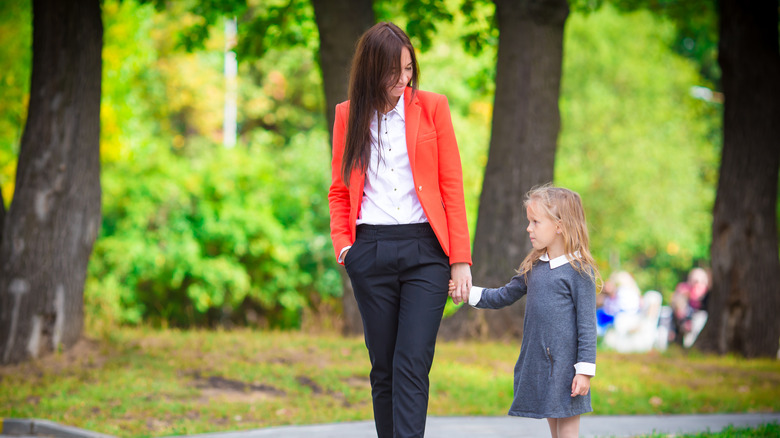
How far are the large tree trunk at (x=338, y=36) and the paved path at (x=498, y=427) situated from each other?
4.69 m

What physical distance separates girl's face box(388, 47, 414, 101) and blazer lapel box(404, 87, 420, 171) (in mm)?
55

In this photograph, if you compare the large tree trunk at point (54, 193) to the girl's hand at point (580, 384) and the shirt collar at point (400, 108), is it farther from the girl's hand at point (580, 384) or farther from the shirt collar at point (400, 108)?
the girl's hand at point (580, 384)

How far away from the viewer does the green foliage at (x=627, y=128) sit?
88.7ft

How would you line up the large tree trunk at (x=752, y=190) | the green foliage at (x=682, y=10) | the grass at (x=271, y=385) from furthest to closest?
the green foliage at (x=682, y=10)
the large tree trunk at (x=752, y=190)
the grass at (x=271, y=385)

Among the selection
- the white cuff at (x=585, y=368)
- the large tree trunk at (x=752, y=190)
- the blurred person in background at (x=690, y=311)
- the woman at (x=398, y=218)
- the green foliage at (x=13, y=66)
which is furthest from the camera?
the blurred person in background at (x=690, y=311)

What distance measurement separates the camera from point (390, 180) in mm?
3961

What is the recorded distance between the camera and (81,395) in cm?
721

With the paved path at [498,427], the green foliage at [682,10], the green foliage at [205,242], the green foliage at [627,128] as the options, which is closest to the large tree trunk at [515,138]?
the paved path at [498,427]

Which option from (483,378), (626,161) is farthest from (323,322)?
(626,161)

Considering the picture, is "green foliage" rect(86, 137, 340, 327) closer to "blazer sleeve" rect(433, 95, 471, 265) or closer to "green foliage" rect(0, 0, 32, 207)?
"green foliage" rect(0, 0, 32, 207)

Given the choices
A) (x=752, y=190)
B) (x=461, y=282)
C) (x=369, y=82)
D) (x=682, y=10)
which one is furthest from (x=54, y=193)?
(x=682, y=10)

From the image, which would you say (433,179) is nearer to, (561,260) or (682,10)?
(561,260)

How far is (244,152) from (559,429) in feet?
45.0

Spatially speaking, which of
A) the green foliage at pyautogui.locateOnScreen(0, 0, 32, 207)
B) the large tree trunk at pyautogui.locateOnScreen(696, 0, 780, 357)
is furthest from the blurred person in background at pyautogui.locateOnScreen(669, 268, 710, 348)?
the green foliage at pyautogui.locateOnScreen(0, 0, 32, 207)
